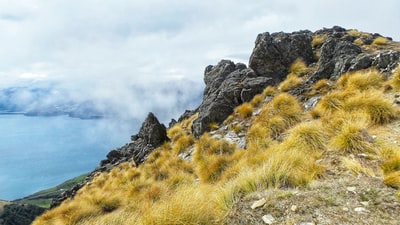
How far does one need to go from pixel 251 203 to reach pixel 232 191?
694mm

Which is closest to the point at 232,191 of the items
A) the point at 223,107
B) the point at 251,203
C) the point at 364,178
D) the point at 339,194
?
the point at 251,203

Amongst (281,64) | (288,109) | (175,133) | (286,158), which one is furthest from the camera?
(175,133)

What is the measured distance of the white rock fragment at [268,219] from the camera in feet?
12.7

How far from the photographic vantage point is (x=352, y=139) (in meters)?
6.61

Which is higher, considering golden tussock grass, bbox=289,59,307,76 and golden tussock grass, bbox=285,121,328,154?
golden tussock grass, bbox=289,59,307,76

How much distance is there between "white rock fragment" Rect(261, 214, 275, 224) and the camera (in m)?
3.88

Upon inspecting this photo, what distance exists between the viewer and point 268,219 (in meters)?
3.94

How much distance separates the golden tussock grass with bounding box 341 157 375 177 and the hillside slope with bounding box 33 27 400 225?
0.02m

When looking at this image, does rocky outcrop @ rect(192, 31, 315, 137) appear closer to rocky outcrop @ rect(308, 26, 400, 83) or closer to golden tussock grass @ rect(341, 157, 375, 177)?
rocky outcrop @ rect(308, 26, 400, 83)

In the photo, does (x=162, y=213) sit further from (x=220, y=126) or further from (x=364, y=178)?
(x=220, y=126)

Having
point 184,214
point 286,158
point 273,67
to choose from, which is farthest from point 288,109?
point 184,214

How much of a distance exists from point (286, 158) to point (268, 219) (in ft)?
→ 7.91

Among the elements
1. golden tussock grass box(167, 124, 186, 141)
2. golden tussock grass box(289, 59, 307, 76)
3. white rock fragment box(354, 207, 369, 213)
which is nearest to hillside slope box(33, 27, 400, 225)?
white rock fragment box(354, 207, 369, 213)

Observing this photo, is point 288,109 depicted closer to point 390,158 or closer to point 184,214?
point 390,158
